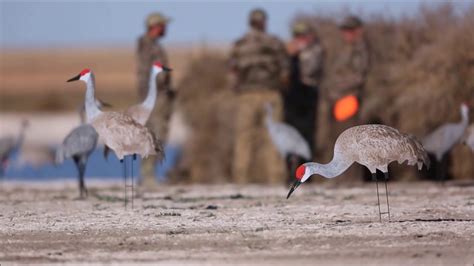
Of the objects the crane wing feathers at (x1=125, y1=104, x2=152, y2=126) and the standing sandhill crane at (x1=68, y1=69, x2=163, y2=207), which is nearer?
the standing sandhill crane at (x1=68, y1=69, x2=163, y2=207)

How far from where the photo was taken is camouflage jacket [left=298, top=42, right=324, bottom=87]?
20500 millimetres

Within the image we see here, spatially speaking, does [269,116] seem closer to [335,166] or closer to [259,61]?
[259,61]

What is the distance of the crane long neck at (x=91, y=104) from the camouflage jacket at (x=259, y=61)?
17.3ft

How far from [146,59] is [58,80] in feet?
192

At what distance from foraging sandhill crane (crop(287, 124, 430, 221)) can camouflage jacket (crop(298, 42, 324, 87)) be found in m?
6.82

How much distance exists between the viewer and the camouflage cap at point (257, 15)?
66.4 ft

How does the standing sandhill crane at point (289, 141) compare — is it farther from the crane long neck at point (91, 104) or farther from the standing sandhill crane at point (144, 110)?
the crane long neck at point (91, 104)

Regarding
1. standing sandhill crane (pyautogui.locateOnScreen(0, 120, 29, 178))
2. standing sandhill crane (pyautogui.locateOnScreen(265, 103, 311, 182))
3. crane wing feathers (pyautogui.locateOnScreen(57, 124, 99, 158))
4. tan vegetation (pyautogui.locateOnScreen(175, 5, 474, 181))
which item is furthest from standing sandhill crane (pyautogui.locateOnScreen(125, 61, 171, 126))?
standing sandhill crane (pyautogui.locateOnScreen(0, 120, 29, 178))

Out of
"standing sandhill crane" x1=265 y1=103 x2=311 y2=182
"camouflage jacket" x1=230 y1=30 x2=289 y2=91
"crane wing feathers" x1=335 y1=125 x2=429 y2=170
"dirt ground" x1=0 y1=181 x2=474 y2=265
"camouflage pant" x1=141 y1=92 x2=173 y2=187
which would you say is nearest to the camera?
"dirt ground" x1=0 y1=181 x2=474 y2=265

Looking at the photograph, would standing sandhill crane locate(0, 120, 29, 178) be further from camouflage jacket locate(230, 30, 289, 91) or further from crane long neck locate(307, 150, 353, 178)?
crane long neck locate(307, 150, 353, 178)

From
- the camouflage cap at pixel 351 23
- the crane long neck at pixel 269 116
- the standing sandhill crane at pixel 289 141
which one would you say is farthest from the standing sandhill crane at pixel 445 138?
the crane long neck at pixel 269 116

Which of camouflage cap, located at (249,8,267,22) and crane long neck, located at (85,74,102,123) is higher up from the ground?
camouflage cap, located at (249,8,267,22)

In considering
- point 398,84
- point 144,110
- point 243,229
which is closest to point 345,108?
point 398,84

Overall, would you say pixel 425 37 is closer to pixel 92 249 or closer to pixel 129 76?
pixel 92 249
